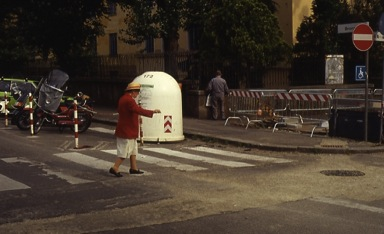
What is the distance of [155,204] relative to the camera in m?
8.16

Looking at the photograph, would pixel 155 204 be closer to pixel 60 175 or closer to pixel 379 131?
pixel 60 175

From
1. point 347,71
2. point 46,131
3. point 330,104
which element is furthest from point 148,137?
point 347,71


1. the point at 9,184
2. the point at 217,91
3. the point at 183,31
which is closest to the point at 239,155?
the point at 9,184

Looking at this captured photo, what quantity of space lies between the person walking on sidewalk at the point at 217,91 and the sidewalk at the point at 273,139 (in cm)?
77

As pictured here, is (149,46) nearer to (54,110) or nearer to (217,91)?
(217,91)

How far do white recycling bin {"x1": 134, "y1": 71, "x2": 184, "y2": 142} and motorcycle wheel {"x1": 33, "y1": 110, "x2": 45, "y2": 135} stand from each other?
3.41 meters

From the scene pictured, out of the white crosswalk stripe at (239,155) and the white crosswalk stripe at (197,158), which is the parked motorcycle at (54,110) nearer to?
the white crosswalk stripe at (197,158)

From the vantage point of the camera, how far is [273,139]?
15.5 metres

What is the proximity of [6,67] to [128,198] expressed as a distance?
27183 millimetres

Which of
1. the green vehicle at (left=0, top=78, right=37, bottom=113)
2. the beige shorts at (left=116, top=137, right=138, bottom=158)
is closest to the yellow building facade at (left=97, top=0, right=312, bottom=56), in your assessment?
the green vehicle at (left=0, top=78, right=37, bottom=113)

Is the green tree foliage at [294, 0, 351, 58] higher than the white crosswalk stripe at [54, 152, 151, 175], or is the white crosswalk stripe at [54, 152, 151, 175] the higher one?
the green tree foliage at [294, 0, 351, 58]

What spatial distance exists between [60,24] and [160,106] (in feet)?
46.8

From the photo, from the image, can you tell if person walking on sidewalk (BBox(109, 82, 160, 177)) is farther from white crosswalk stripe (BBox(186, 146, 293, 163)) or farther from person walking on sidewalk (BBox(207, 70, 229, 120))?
person walking on sidewalk (BBox(207, 70, 229, 120))

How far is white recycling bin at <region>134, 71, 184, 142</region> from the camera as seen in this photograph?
15.2m
